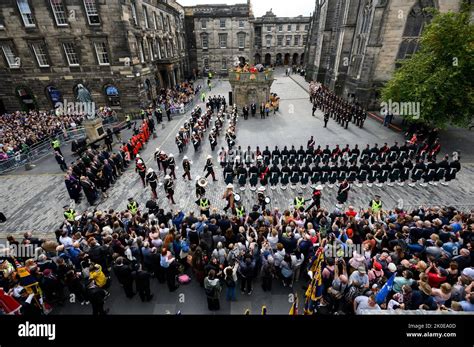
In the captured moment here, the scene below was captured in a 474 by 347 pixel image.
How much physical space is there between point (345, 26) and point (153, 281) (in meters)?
34.2

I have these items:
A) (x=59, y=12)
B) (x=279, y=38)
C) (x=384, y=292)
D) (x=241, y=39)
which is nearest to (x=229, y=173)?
(x=384, y=292)

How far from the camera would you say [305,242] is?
7191 millimetres

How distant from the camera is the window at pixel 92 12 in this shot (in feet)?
72.1

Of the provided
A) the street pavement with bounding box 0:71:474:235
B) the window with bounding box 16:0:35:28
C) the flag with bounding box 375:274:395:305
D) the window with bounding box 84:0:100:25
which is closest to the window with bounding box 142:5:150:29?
the window with bounding box 84:0:100:25

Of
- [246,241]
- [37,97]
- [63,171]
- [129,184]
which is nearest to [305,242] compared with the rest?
[246,241]

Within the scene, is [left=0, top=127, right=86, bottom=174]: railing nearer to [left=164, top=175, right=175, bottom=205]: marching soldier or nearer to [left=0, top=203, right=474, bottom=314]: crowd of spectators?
[left=0, top=203, right=474, bottom=314]: crowd of spectators

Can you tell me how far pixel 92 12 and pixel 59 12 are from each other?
311cm

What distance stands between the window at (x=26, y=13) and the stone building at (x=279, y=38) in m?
50.5

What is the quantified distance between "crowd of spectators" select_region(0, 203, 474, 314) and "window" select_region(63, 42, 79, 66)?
22.8m

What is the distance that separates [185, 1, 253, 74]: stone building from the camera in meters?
49.1

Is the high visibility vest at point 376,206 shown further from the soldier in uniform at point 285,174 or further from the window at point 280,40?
the window at point 280,40

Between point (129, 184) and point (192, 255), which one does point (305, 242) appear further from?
point (129, 184)

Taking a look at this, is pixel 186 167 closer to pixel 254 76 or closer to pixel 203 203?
pixel 203 203

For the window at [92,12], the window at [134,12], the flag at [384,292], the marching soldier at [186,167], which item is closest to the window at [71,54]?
the window at [92,12]
